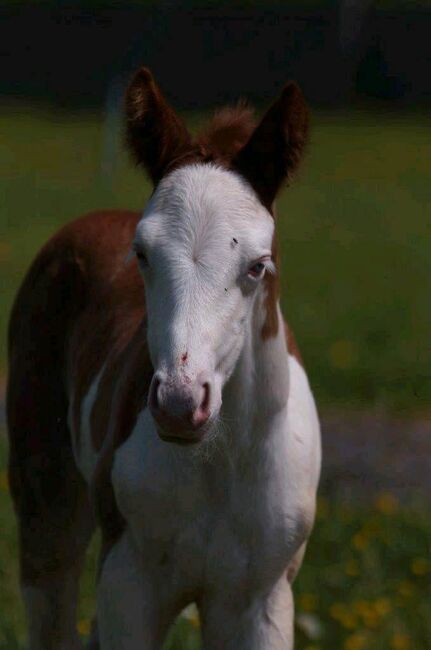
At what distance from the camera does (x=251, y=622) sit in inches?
180

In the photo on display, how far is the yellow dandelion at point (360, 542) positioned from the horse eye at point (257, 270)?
2689 mm

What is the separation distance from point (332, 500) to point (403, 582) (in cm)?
118

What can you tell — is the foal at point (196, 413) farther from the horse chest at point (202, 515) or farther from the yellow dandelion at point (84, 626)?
the yellow dandelion at point (84, 626)

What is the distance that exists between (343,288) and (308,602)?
822 cm

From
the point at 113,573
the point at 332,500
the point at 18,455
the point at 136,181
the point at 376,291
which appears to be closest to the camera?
the point at 113,573

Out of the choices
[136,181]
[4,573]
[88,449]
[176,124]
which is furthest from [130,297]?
[136,181]

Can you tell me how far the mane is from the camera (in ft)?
14.1

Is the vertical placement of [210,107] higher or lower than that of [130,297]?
lower

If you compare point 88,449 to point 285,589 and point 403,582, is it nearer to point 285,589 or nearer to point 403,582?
point 285,589

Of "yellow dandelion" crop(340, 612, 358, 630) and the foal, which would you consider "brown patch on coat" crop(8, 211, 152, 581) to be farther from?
"yellow dandelion" crop(340, 612, 358, 630)

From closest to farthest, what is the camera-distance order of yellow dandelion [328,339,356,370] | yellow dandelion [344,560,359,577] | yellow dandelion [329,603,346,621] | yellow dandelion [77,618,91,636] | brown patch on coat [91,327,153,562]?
brown patch on coat [91,327,153,562] < yellow dandelion [329,603,346,621] < yellow dandelion [77,618,91,636] < yellow dandelion [344,560,359,577] < yellow dandelion [328,339,356,370]

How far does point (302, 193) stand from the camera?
21828mm

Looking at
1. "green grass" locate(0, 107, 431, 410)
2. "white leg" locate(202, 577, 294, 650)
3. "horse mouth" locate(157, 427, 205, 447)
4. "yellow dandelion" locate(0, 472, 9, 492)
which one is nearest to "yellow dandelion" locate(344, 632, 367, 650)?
"white leg" locate(202, 577, 294, 650)

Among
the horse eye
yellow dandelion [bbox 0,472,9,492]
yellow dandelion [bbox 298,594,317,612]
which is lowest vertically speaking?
yellow dandelion [bbox 0,472,9,492]
